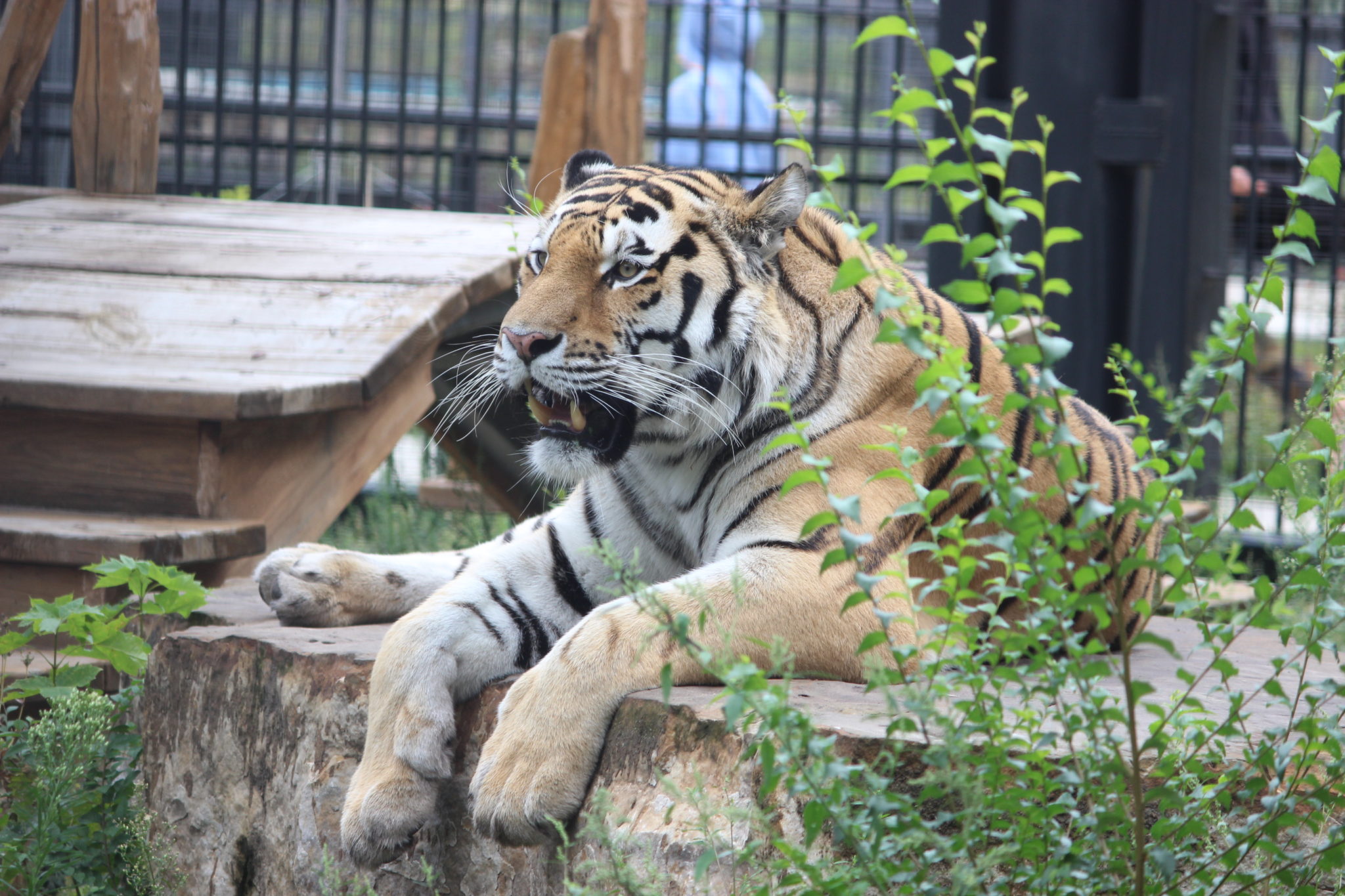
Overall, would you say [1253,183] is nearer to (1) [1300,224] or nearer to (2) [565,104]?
(2) [565,104]

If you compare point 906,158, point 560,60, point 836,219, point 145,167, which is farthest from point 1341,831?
point 906,158

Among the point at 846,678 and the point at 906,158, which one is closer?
the point at 846,678

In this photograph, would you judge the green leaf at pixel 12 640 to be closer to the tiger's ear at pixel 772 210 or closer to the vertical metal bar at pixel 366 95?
the tiger's ear at pixel 772 210

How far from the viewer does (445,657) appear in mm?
2176

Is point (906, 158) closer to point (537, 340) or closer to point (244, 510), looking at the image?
point (244, 510)

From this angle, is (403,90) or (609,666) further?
(403,90)

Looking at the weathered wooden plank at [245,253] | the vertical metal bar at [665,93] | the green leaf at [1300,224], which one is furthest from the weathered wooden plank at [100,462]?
the vertical metal bar at [665,93]

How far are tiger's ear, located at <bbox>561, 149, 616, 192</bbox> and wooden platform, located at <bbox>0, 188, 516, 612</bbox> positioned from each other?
97 centimetres

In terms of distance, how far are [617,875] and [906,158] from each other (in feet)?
23.5

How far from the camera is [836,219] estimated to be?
282 centimetres

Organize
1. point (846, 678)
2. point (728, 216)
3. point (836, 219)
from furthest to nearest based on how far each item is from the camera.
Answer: point (836, 219) < point (728, 216) < point (846, 678)

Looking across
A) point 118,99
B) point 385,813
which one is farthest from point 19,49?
point 385,813

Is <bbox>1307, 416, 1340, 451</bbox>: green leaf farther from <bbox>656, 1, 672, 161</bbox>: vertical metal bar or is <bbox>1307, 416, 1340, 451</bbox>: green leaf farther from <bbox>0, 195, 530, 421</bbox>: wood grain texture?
<bbox>656, 1, 672, 161</bbox>: vertical metal bar

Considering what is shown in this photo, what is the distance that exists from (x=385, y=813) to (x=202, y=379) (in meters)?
1.68
